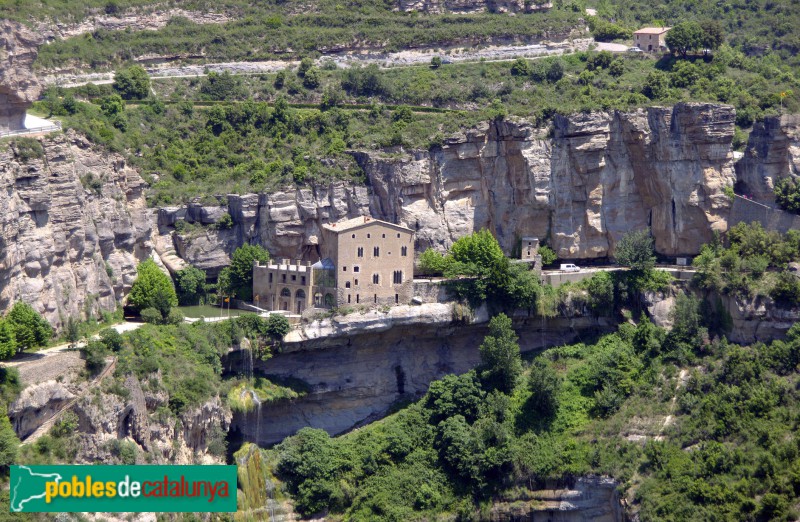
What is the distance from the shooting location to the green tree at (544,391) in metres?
65.9

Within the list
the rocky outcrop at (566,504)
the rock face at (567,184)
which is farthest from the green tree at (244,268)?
the rocky outcrop at (566,504)

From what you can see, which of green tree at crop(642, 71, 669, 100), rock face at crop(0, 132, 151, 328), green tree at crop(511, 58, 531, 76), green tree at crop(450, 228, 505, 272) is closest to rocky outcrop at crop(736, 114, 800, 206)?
green tree at crop(642, 71, 669, 100)

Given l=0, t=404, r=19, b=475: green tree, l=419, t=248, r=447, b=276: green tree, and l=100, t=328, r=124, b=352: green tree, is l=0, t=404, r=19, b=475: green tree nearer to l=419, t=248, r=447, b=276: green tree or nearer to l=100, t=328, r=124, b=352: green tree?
l=100, t=328, r=124, b=352: green tree

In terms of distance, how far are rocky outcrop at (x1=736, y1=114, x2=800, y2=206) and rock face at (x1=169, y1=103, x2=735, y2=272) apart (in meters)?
1.22

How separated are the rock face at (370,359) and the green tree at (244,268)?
5.02 metres

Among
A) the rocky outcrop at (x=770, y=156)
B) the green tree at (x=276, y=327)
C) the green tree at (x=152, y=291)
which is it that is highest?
the rocky outcrop at (x=770, y=156)

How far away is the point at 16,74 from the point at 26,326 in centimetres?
1204

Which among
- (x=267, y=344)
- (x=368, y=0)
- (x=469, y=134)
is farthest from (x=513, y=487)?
(x=368, y=0)

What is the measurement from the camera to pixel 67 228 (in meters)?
63.6

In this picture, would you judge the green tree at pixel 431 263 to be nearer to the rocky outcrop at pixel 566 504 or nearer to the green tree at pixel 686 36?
the rocky outcrop at pixel 566 504

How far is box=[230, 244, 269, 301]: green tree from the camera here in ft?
234

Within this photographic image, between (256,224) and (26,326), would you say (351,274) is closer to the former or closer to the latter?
(256,224)

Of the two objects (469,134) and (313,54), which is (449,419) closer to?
(469,134)

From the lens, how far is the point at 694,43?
3401 inches
